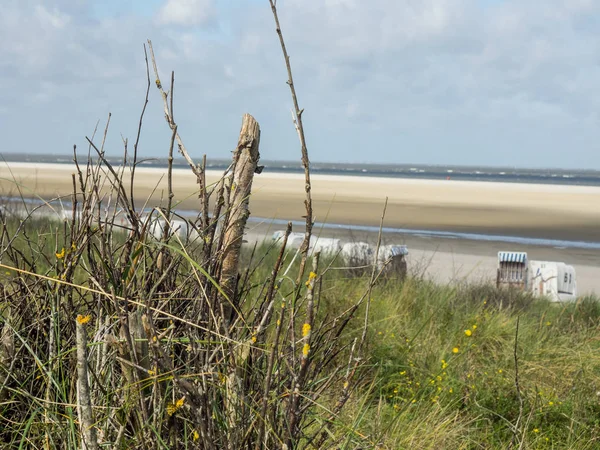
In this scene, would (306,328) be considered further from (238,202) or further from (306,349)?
(238,202)

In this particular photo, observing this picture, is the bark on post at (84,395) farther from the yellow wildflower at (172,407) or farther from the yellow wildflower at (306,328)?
the yellow wildflower at (306,328)

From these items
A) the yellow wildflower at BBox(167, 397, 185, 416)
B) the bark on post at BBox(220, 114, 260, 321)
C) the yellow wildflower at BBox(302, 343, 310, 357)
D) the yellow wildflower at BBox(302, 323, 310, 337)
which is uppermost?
the bark on post at BBox(220, 114, 260, 321)

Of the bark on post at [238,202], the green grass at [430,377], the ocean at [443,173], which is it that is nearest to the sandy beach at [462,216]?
the green grass at [430,377]

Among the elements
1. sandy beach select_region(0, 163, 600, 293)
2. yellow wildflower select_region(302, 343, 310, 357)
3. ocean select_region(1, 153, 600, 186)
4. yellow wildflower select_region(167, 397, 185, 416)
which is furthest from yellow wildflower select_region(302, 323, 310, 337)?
ocean select_region(1, 153, 600, 186)

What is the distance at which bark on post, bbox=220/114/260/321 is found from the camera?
1.97 meters

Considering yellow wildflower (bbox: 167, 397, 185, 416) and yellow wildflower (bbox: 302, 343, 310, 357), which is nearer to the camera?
yellow wildflower (bbox: 302, 343, 310, 357)

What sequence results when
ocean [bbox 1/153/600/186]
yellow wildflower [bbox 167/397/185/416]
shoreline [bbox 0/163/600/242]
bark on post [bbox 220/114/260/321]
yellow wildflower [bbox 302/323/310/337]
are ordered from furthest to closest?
ocean [bbox 1/153/600/186] → shoreline [bbox 0/163/600/242] → bark on post [bbox 220/114/260/321] → yellow wildflower [bbox 167/397/185/416] → yellow wildflower [bbox 302/323/310/337]

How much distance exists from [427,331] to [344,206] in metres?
24.7

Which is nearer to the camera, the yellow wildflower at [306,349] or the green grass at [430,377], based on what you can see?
the yellow wildflower at [306,349]

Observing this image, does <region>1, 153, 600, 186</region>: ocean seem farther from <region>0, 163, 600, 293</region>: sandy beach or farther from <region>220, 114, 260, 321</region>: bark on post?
<region>220, 114, 260, 321</region>: bark on post

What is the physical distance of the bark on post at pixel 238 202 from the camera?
197cm

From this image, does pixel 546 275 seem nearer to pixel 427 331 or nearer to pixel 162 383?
pixel 427 331

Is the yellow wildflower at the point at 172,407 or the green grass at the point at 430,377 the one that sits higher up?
the yellow wildflower at the point at 172,407

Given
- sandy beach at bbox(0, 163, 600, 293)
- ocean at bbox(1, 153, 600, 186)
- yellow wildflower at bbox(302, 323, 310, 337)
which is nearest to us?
yellow wildflower at bbox(302, 323, 310, 337)
